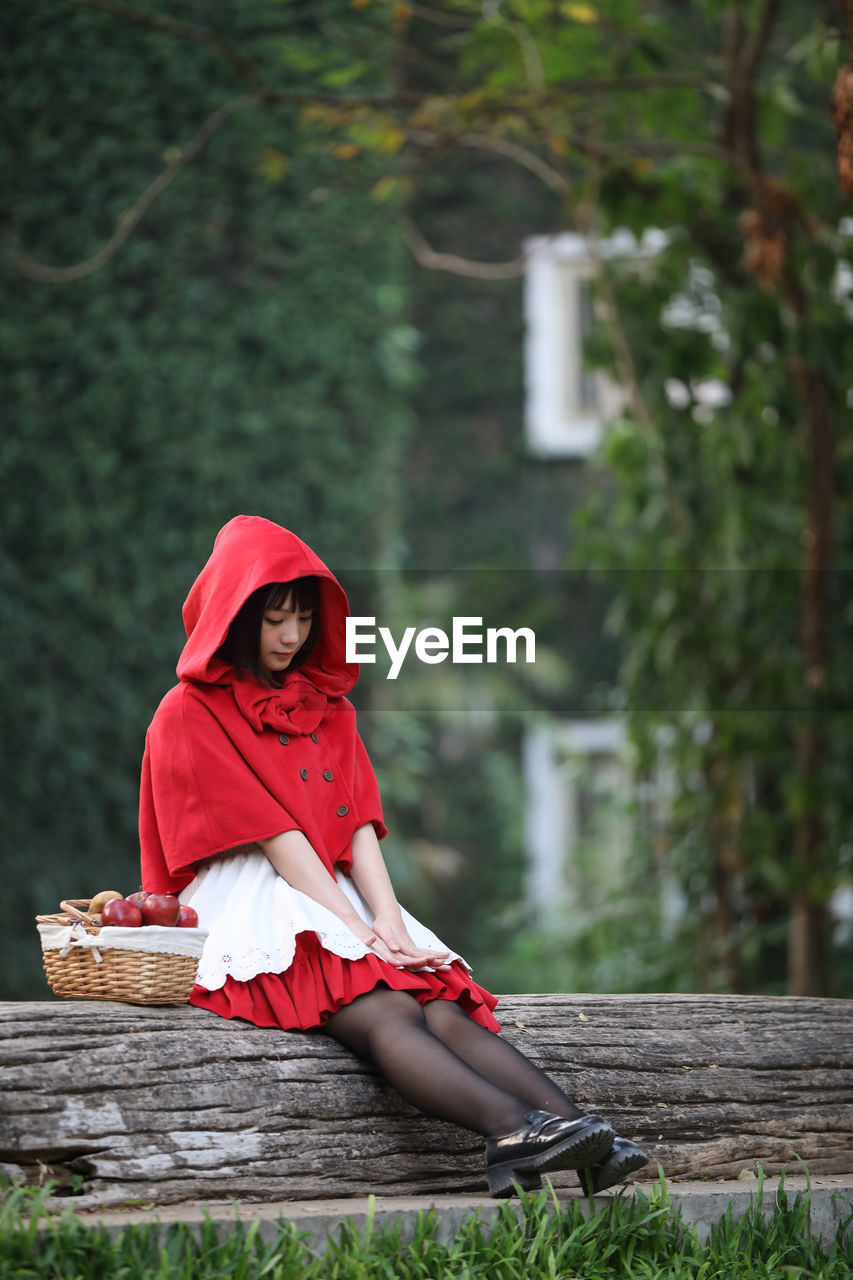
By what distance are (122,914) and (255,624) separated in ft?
1.99

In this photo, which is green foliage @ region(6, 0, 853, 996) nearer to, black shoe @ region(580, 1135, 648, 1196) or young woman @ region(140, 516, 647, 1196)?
young woman @ region(140, 516, 647, 1196)

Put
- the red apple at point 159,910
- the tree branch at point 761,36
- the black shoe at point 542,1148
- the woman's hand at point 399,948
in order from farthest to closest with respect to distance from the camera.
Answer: the tree branch at point 761,36
the woman's hand at point 399,948
the red apple at point 159,910
the black shoe at point 542,1148

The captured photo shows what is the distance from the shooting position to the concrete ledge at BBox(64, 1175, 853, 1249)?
2.19 meters

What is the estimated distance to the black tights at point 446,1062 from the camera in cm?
229

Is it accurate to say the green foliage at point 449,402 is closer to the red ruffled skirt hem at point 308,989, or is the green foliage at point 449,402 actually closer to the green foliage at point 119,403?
the green foliage at point 119,403

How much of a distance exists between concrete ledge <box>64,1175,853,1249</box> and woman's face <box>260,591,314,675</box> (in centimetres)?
97

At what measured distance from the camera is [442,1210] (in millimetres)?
2328

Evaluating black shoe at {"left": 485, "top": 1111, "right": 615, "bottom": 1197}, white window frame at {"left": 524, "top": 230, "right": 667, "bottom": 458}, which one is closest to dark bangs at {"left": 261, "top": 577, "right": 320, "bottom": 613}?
black shoe at {"left": 485, "top": 1111, "right": 615, "bottom": 1197}

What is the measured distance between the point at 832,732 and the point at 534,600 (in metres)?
3.61

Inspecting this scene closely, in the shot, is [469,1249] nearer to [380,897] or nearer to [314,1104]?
[314,1104]

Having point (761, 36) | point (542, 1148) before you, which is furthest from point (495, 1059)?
point (761, 36)

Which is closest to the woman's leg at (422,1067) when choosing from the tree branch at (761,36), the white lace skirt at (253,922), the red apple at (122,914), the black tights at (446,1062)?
the black tights at (446,1062)

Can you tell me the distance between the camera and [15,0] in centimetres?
636

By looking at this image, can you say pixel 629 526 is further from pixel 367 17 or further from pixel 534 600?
pixel 367 17
